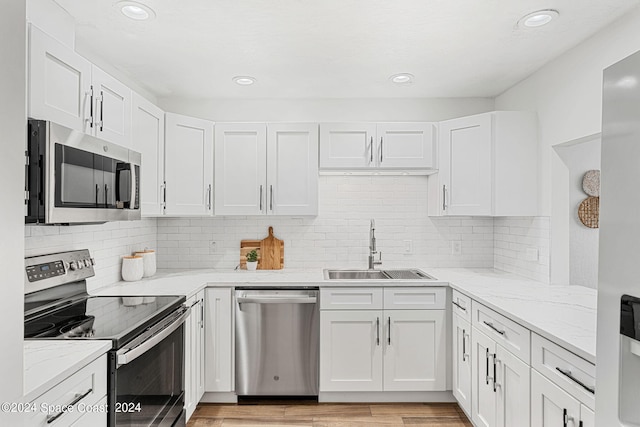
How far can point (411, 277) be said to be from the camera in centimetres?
337

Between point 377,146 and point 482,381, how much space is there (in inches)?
74.9

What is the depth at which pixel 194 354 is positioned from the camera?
9.32 feet

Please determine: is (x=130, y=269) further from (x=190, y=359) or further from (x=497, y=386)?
(x=497, y=386)

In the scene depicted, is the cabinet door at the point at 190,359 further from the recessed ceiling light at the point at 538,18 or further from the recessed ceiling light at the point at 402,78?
the recessed ceiling light at the point at 538,18

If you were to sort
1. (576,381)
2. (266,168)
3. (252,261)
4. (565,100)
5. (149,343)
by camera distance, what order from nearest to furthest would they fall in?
1. (576,381)
2. (149,343)
3. (565,100)
4. (266,168)
5. (252,261)

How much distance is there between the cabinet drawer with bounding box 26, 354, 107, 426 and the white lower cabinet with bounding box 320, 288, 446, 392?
1.72m

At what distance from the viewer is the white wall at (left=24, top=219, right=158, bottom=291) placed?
216cm

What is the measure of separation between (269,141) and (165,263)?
1.47 m

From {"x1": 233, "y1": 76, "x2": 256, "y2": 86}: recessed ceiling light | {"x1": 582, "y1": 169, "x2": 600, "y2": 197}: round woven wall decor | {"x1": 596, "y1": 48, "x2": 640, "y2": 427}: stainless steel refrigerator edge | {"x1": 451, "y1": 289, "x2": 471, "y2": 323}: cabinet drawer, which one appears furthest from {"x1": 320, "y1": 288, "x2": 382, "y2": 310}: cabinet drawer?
{"x1": 596, "y1": 48, "x2": 640, "y2": 427}: stainless steel refrigerator edge

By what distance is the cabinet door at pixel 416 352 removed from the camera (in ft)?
10.1

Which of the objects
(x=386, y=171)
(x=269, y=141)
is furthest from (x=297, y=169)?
(x=386, y=171)

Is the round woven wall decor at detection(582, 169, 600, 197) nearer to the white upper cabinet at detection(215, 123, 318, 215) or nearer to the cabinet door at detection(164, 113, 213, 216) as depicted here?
the white upper cabinet at detection(215, 123, 318, 215)

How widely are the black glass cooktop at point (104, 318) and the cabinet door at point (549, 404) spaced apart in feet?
5.91

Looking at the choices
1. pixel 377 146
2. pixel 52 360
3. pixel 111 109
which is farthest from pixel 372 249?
pixel 52 360
